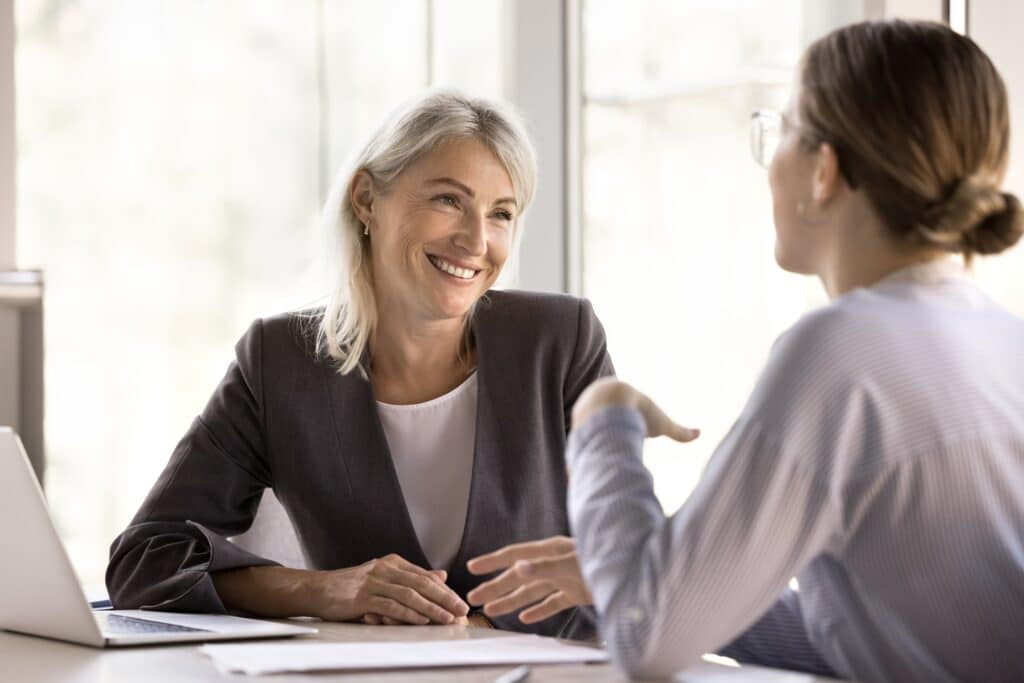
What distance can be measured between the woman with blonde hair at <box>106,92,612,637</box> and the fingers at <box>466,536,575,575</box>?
0.36 metres

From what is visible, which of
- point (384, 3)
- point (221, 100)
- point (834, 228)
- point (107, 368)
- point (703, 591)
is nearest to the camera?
point (703, 591)

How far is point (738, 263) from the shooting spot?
127 inches

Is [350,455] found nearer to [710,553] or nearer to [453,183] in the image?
[453,183]

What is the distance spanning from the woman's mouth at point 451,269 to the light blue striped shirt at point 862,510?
103 centimetres

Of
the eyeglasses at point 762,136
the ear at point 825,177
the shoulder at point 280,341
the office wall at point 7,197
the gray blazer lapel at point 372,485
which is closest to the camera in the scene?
the ear at point 825,177

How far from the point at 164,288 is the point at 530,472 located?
1.66 metres

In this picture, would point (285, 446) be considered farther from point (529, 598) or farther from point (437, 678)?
point (437, 678)

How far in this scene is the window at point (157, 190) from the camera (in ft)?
10.2

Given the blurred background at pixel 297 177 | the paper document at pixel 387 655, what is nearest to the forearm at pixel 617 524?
the paper document at pixel 387 655

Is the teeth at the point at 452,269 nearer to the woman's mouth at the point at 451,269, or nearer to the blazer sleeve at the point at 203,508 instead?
the woman's mouth at the point at 451,269

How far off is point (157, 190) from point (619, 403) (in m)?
2.40

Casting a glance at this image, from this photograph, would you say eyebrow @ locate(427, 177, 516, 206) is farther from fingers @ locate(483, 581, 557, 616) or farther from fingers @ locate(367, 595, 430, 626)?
fingers @ locate(483, 581, 557, 616)

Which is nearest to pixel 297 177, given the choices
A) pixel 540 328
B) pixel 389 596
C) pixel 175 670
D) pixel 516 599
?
pixel 540 328

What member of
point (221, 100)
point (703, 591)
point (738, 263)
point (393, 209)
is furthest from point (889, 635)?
point (221, 100)
